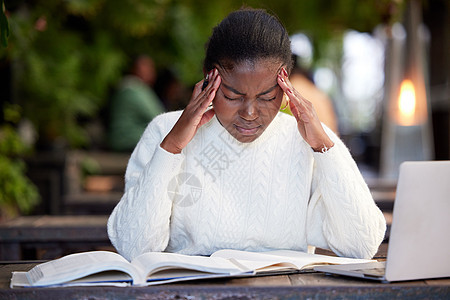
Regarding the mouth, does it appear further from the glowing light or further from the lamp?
the lamp

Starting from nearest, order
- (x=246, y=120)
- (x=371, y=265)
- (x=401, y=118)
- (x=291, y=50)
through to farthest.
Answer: (x=371, y=265)
(x=246, y=120)
(x=291, y=50)
(x=401, y=118)

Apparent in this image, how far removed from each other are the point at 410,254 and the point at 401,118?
4704 mm

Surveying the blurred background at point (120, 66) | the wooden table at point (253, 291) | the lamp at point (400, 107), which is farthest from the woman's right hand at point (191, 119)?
the lamp at point (400, 107)

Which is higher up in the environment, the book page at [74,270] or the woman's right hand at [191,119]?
the woman's right hand at [191,119]

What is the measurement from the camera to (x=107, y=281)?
4.77ft

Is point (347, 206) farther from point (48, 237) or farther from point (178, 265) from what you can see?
point (48, 237)

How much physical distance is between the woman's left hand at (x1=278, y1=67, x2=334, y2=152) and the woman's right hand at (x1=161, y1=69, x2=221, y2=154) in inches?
8.0

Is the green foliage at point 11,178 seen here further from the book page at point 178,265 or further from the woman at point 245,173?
the book page at point 178,265

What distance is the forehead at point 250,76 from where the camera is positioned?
1862 mm

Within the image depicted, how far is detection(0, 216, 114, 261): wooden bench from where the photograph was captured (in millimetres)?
2717

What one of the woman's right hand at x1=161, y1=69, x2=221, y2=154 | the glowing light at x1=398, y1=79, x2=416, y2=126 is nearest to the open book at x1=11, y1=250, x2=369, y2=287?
the woman's right hand at x1=161, y1=69, x2=221, y2=154

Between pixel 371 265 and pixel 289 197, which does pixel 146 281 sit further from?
pixel 289 197

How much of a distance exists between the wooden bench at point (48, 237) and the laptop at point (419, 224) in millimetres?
1531

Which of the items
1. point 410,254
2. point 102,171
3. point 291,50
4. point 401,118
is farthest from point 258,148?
point 102,171
